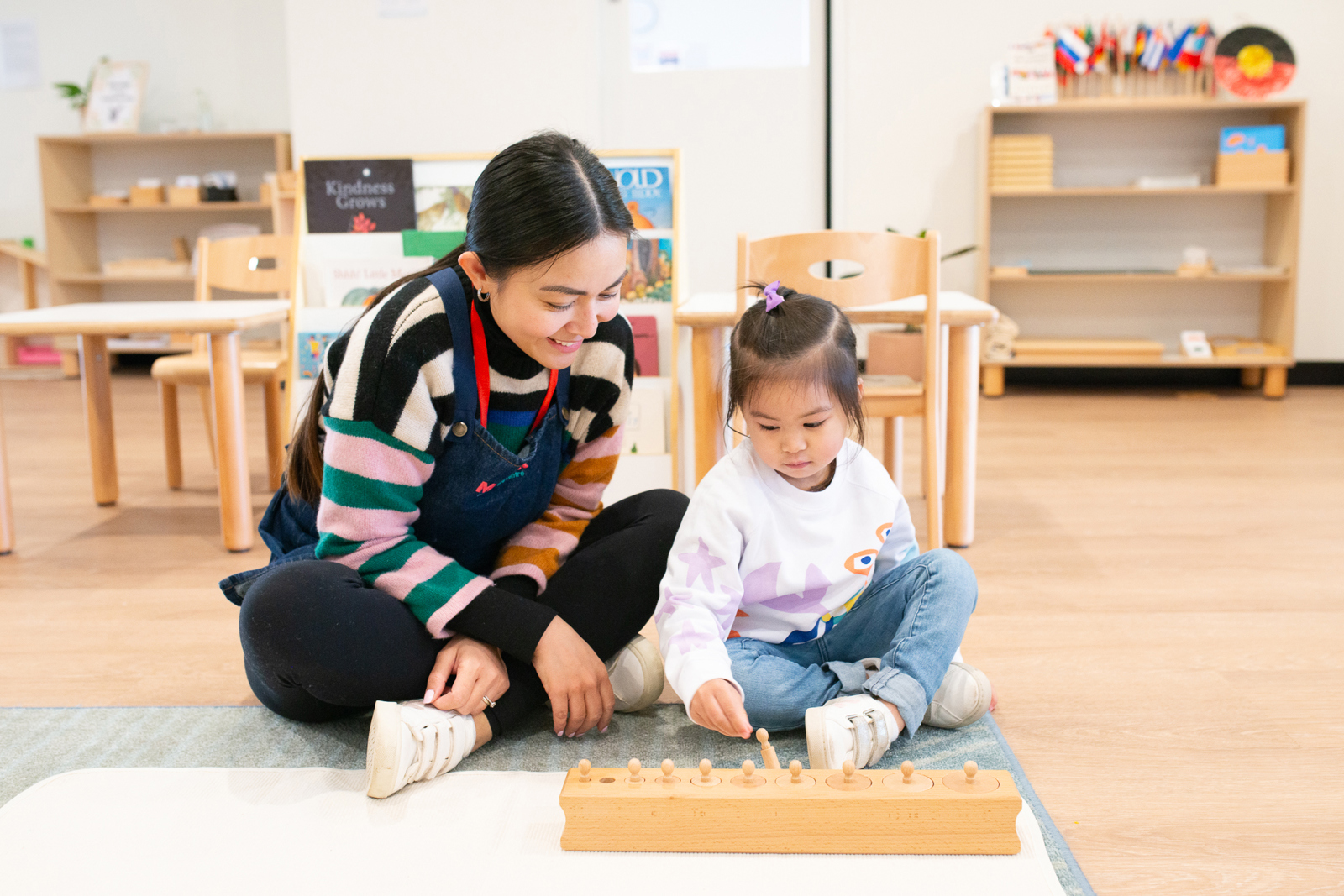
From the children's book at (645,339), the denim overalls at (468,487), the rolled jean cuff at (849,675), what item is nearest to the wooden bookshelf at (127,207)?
the children's book at (645,339)

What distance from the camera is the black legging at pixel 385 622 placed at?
105 centimetres

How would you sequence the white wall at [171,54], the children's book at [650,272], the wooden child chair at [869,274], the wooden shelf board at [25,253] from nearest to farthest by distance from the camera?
the wooden child chair at [869,274] → the children's book at [650,272] → the wooden shelf board at [25,253] → the white wall at [171,54]

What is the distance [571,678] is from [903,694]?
0.35m

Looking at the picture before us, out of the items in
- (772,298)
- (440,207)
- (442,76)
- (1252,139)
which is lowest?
(772,298)

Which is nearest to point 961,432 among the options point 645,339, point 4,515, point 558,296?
point 645,339

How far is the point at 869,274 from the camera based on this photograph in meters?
1.84

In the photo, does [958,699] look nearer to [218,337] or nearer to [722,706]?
[722,706]

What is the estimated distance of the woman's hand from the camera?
1127mm

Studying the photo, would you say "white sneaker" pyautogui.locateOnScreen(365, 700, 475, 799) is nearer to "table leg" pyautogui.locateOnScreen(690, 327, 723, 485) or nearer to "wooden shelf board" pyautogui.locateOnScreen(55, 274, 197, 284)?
"table leg" pyautogui.locateOnScreen(690, 327, 723, 485)

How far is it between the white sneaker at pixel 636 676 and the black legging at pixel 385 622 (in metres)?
0.02

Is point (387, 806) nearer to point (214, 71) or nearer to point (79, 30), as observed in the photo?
point (214, 71)

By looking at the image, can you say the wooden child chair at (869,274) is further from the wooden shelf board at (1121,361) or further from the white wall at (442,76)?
the wooden shelf board at (1121,361)

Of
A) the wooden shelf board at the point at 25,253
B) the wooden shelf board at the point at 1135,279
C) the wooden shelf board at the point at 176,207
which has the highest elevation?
the wooden shelf board at the point at 176,207

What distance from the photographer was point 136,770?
1.12m
